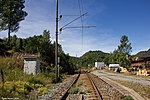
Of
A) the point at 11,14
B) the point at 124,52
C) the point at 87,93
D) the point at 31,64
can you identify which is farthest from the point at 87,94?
the point at 124,52

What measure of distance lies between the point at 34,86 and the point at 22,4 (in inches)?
1518

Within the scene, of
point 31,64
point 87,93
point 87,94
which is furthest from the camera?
point 31,64

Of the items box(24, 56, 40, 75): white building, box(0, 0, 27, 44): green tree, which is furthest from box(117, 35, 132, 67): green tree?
box(24, 56, 40, 75): white building

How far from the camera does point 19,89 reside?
1320 cm

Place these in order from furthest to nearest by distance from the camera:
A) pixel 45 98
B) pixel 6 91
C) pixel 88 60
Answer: pixel 88 60 < pixel 45 98 < pixel 6 91

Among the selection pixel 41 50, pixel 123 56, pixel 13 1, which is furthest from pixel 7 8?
pixel 123 56

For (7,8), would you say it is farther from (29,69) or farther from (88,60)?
A: (88,60)

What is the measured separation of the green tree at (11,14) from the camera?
47.9 m

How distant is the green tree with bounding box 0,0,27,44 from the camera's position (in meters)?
47.9

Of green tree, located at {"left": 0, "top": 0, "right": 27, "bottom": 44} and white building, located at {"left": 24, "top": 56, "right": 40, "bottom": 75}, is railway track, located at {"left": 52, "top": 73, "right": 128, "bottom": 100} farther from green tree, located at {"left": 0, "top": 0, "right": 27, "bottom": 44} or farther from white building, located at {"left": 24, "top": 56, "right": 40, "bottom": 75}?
green tree, located at {"left": 0, "top": 0, "right": 27, "bottom": 44}

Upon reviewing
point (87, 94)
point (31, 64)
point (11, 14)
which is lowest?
point (87, 94)

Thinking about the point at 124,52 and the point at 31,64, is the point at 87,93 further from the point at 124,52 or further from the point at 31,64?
the point at 124,52

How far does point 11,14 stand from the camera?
49.9 m

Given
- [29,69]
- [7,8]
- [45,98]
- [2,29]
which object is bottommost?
[45,98]
